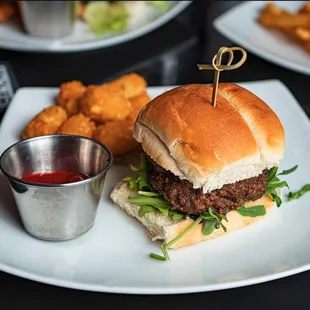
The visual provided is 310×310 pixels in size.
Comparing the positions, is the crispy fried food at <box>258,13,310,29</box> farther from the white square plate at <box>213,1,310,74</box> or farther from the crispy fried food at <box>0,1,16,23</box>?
the crispy fried food at <box>0,1,16,23</box>

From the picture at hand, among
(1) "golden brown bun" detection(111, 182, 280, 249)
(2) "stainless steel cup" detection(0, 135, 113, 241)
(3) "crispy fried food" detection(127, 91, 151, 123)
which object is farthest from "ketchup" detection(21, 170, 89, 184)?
(3) "crispy fried food" detection(127, 91, 151, 123)

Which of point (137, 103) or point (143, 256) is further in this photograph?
point (137, 103)

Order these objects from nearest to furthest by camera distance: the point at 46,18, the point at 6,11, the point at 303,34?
the point at 303,34 < the point at 46,18 < the point at 6,11

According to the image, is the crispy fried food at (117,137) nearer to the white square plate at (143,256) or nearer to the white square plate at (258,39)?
the white square plate at (143,256)

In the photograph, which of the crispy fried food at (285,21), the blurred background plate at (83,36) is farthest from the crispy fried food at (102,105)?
the crispy fried food at (285,21)

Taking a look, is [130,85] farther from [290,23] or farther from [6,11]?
[6,11]

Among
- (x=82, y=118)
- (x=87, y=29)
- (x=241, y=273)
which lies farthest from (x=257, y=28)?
(x=241, y=273)

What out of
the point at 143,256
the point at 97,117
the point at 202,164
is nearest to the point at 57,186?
the point at 143,256
